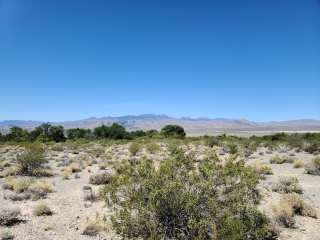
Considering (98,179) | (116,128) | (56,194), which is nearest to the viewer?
(56,194)

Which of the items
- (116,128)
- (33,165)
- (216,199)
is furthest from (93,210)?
(116,128)

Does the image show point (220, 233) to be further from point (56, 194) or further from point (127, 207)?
point (56, 194)

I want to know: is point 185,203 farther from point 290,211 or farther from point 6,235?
point 6,235

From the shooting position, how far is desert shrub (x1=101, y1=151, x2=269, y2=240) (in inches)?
349

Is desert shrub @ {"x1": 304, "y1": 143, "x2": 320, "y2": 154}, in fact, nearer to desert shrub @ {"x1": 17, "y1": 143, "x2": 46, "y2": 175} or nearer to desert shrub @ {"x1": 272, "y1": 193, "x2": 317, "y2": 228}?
desert shrub @ {"x1": 17, "y1": 143, "x2": 46, "y2": 175}

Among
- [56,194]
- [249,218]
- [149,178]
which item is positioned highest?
→ [149,178]

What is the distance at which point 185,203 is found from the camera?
9.16 metres

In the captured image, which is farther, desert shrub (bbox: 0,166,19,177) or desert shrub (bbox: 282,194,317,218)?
desert shrub (bbox: 0,166,19,177)

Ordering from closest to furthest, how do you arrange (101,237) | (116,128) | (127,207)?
(127,207), (101,237), (116,128)

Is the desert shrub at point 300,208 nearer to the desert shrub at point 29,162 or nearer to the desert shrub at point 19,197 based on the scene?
the desert shrub at point 19,197

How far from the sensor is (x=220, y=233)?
850cm

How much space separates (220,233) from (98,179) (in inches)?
493

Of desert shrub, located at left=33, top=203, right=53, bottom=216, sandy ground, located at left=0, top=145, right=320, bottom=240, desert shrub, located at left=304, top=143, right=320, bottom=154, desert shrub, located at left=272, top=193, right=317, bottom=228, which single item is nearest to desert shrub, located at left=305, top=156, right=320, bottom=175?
sandy ground, located at left=0, top=145, right=320, bottom=240

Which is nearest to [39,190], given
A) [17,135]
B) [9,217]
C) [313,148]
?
[9,217]
